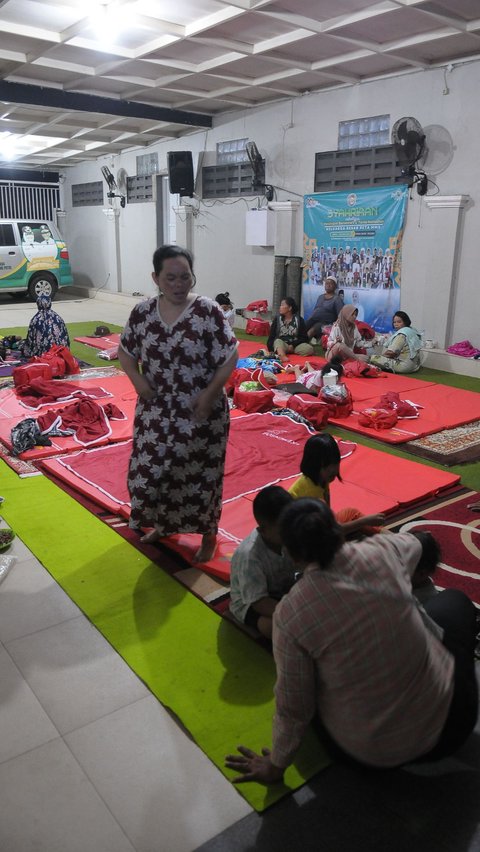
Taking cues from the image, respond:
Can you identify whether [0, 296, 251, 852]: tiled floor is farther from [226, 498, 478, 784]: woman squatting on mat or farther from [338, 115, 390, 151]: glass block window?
[338, 115, 390, 151]: glass block window

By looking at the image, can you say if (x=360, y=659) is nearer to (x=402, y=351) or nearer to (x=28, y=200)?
(x=402, y=351)

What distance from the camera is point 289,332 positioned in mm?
7746

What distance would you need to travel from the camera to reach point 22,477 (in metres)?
4.01

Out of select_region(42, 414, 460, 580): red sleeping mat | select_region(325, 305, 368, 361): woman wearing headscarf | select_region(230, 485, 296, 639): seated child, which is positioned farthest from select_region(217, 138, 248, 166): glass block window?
select_region(230, 485, 296, 639): seated child

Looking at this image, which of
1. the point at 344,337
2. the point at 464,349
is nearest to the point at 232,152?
the point at 344,337

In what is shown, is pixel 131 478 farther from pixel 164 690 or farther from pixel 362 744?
pixel 362 744

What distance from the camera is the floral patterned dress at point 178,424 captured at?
270 centimetres

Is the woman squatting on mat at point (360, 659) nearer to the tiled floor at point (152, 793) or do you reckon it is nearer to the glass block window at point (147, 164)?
the tiled floor at point (152, 793)

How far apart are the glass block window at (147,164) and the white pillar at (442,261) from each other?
6785 millimetres

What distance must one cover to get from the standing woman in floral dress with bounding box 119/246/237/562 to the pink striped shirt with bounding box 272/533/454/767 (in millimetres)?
1300

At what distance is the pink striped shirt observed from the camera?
1.44m

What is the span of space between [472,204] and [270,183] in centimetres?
350

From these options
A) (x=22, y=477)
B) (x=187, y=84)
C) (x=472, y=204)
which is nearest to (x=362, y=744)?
(x=22, y=477)

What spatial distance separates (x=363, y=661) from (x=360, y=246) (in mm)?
7408
